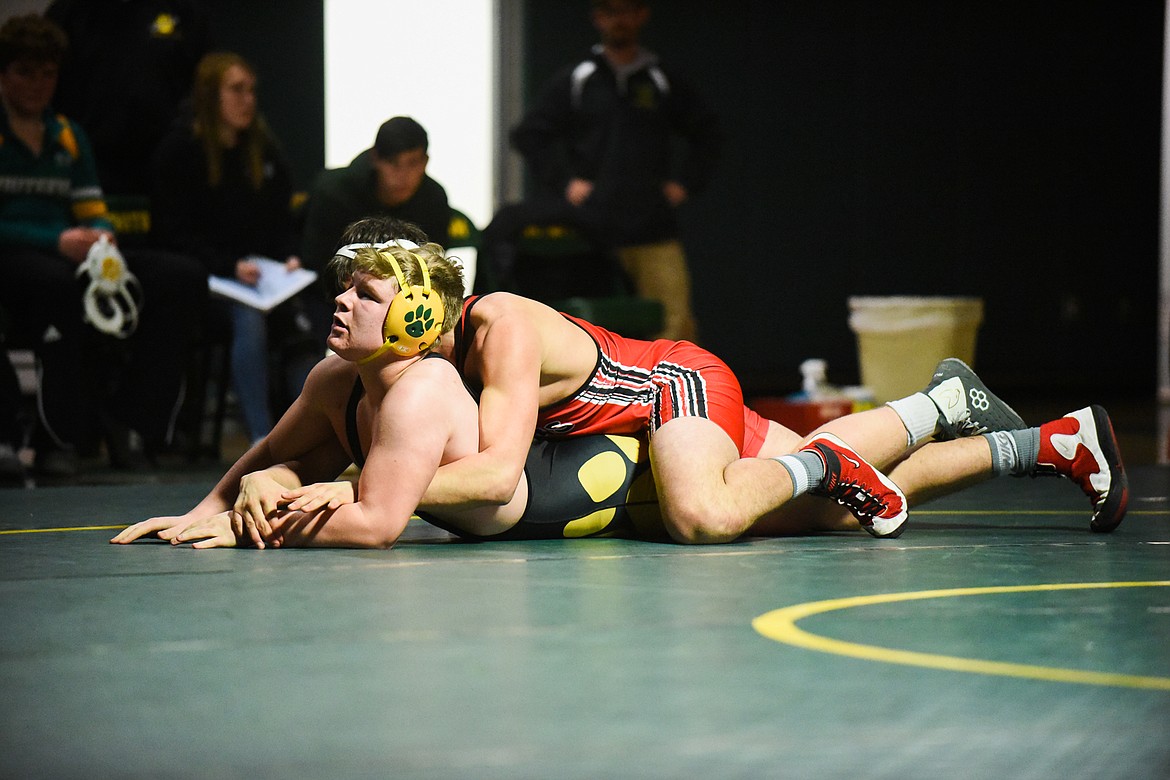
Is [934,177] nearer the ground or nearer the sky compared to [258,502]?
nearer the sky

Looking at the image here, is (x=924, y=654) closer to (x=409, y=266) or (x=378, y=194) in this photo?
(x=409, y=266)

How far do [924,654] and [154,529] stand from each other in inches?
66.5

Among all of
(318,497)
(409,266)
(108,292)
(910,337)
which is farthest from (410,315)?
(910,337)

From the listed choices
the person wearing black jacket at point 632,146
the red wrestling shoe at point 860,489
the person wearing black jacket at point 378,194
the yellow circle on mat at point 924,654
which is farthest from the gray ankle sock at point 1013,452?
the person wearing black jacket at point 632,146

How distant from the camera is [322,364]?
3137mm

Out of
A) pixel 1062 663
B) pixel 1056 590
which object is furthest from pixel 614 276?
pixel 1062 663

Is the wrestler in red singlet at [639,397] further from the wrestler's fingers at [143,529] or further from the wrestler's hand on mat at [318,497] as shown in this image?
the wrestler's fingers at [143,529]

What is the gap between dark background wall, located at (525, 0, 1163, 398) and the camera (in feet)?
32.8

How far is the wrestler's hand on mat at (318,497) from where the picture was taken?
289 centimetres

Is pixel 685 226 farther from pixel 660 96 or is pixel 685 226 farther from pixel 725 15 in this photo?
pixel 660 96

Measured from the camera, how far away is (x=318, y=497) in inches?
114

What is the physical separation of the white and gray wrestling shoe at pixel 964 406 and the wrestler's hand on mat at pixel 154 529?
152cm

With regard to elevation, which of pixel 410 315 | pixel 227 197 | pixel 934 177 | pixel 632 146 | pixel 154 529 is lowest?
pixel 154 529

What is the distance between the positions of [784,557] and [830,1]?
7.70 metres
